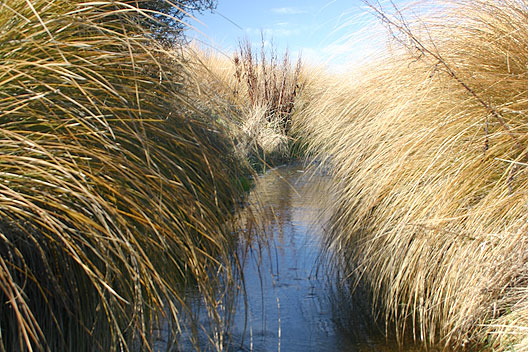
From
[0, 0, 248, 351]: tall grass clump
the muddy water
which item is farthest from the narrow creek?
[0, 0, 248, 351]: tall grass clump

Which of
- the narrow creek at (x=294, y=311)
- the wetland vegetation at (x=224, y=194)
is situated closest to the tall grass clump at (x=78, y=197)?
the wetland vegetation at (x=224, y=194)

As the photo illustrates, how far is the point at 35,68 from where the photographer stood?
210cm

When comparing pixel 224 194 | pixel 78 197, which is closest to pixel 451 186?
pixel 224 194

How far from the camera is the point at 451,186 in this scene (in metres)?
2.93

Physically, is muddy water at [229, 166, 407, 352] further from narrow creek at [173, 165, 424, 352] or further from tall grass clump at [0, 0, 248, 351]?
tall grass clump at [0, 0, 248, 351]

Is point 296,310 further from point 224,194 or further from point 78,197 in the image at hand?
point 78,197

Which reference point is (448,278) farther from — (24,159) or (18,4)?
(18,4)

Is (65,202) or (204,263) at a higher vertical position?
(65,202)

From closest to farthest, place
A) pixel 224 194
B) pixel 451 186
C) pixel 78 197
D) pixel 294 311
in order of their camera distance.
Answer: pixel 78 197
pixel 224 194
pixel 451 186
pixel 294 311

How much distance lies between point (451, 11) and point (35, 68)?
8.82 feet

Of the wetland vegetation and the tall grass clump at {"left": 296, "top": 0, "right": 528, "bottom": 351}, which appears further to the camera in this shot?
the tall grass clump at {"left": 296, "top": 0, "right": 528, "bottom": 351}

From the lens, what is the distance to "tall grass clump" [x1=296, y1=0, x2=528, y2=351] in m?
2.69

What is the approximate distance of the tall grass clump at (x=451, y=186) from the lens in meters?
2.69

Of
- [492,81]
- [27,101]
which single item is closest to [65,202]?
[27,101]
